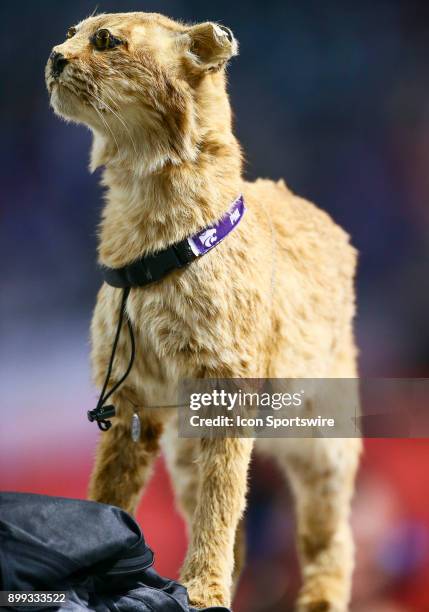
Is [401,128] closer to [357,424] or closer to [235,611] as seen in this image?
[357,424]

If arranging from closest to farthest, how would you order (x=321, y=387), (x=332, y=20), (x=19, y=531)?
(x=19, y=531)
(x=321, y=387)
(x=332, y=20)

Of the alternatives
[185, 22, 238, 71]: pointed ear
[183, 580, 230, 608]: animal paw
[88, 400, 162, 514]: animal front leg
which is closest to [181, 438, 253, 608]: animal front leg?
[183, 580, 230, 608]: animal paw

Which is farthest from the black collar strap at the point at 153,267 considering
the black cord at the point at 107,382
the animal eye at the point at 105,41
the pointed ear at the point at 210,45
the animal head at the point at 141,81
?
the animal eye at the point at 105,41

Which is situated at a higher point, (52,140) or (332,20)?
(332,20)

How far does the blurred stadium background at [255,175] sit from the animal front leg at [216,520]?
45cm

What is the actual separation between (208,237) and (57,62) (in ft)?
1.31

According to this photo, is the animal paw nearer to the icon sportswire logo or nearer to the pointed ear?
the icon sportswire logo

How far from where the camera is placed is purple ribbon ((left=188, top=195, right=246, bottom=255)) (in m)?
1.62

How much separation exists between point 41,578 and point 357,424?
877 millimetres

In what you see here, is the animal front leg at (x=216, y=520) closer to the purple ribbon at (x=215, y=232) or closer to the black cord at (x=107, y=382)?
the black cord at (x=107, y=382)

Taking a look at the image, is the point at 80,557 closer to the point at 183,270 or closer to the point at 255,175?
the point at 183,270

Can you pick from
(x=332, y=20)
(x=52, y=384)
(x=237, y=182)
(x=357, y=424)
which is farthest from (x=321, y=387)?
(x=332, y=20)

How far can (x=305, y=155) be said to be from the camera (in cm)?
217

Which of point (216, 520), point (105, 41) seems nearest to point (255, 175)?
point (105, 41)
